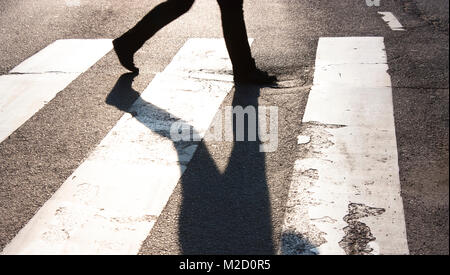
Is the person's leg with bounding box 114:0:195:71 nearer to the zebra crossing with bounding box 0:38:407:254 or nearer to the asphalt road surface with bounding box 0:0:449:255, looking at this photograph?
the asphalt road surface with bounding box 0:0:449:255

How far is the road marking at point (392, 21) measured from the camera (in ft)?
24.3

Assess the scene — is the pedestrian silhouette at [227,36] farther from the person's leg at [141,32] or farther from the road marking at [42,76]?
the road marking at [42,76]

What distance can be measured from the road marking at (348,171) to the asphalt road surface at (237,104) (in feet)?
0.25

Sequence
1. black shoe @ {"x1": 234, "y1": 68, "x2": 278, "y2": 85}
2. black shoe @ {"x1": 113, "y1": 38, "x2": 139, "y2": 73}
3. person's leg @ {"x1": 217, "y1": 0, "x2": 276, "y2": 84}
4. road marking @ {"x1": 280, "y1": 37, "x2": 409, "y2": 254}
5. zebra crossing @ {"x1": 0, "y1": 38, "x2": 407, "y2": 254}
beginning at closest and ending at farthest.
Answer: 1. road marking @ {"x1": 280, "y1": 37, "x2": 409, "y2": 254}
2. zebra crossing @ {"x1": 0, "y1": 38, "x2": 407, "y2": 254}
3. person's leg @ {"x1": 217, "y1": 0, "x2": 276, "y2": 84}
4. black shoe @ {"x1": 234, "y1": 68, "x2": 278, "y2": 85}
5. black shoe @ {"x1": 113, "y1": 38, "x2": 139, "y2": 73}

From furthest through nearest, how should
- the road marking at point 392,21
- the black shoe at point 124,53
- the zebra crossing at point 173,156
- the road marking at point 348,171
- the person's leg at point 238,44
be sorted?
the road marking at point 392,21 → the black shoe at point 124,53 → the person's leg at point 238,44 → the zebra crossing at point 173,156 → the road marking at point 348,171

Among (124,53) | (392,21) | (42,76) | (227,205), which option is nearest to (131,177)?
(227,205)

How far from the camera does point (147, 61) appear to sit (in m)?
7.05

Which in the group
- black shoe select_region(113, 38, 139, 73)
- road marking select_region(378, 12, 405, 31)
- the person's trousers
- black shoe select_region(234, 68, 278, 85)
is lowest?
road marking select_region(378, 12, 405, 31)

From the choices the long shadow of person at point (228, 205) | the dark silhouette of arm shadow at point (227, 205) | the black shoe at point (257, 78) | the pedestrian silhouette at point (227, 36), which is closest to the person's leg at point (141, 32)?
the pedestrian silhouette at point (227, 36)

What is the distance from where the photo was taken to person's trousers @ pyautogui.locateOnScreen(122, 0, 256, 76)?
597 centimetres

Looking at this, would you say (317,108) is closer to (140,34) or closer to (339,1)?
(140,34)

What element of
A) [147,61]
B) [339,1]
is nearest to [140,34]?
[147,61]

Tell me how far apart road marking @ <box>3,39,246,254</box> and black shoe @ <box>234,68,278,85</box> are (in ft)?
0.43

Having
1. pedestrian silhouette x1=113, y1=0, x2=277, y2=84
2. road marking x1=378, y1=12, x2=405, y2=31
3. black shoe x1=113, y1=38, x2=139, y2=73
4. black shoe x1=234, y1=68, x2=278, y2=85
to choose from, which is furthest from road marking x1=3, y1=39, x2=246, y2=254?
road marking x1=378, y1=12, x2=405, y2=31
